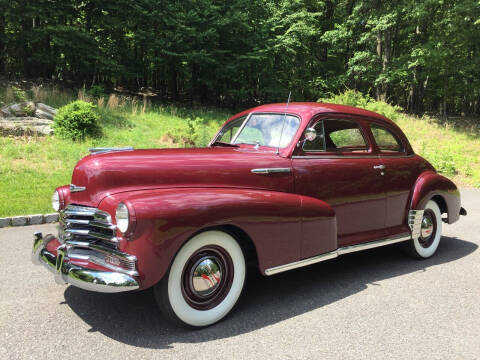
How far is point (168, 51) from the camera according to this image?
19.7 m

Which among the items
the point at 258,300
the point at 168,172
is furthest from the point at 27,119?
the point at 258,300

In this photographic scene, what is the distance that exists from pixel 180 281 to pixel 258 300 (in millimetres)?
1024

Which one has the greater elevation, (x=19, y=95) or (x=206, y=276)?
(x=19, y=95)

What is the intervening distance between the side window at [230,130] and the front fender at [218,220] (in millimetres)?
1195

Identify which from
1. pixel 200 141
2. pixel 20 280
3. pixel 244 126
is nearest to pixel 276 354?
pixel 244 126

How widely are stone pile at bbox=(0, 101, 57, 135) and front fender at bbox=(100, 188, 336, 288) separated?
10544 millimetres

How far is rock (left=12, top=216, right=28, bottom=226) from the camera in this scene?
6249 mm

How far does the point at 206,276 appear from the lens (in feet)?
10.1

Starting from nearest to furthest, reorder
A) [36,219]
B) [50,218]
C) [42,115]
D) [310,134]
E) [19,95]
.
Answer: [310,134] → [36,219] → [50,218] → [42,115] → [19,95]

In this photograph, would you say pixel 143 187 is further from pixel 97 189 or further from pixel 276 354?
pixel 276 354

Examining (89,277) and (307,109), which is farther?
(307,109)

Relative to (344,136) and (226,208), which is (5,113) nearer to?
(344,136)

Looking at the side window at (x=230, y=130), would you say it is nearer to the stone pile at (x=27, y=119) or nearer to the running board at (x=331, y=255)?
the running board at (x=331, y=255)

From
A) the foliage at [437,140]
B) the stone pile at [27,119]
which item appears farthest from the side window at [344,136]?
the stone pile at [27,119]
